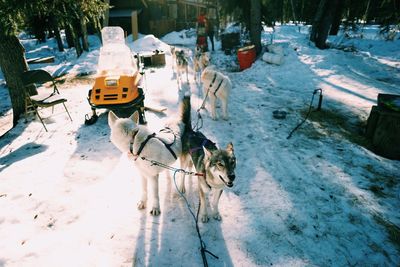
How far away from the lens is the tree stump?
543 cm

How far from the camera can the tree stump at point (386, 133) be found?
543 cm

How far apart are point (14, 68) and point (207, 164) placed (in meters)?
7.95

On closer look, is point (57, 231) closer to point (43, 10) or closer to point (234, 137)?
point (234, 137)

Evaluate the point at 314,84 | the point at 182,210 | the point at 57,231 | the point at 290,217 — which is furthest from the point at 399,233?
the point at 314,84

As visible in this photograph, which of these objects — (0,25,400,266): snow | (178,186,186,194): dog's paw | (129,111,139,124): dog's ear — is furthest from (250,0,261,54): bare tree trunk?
(129,111,139,124): dog's ear

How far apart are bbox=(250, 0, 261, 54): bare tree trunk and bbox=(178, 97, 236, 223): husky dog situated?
12.6 metres

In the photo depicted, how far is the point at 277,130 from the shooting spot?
6.93m

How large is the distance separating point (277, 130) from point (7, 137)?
7644 mm

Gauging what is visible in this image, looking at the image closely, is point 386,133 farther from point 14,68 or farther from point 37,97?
point 14,68

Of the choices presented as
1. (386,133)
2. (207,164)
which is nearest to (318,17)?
(386,133)

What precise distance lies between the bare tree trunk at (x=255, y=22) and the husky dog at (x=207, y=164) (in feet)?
41.2

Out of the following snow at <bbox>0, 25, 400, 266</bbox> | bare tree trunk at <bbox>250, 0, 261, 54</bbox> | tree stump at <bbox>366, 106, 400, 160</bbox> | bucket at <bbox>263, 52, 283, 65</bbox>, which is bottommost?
snow at <bbox>0, 25, 400, 266</bbox>

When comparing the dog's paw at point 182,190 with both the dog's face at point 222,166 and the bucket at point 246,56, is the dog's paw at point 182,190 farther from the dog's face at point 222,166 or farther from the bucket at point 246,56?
the bucket at point 246,56

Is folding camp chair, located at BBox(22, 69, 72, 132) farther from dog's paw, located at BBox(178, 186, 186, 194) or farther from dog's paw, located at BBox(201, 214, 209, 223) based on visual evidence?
dog's paw, located at BBox(201, 214, 209, 223)
